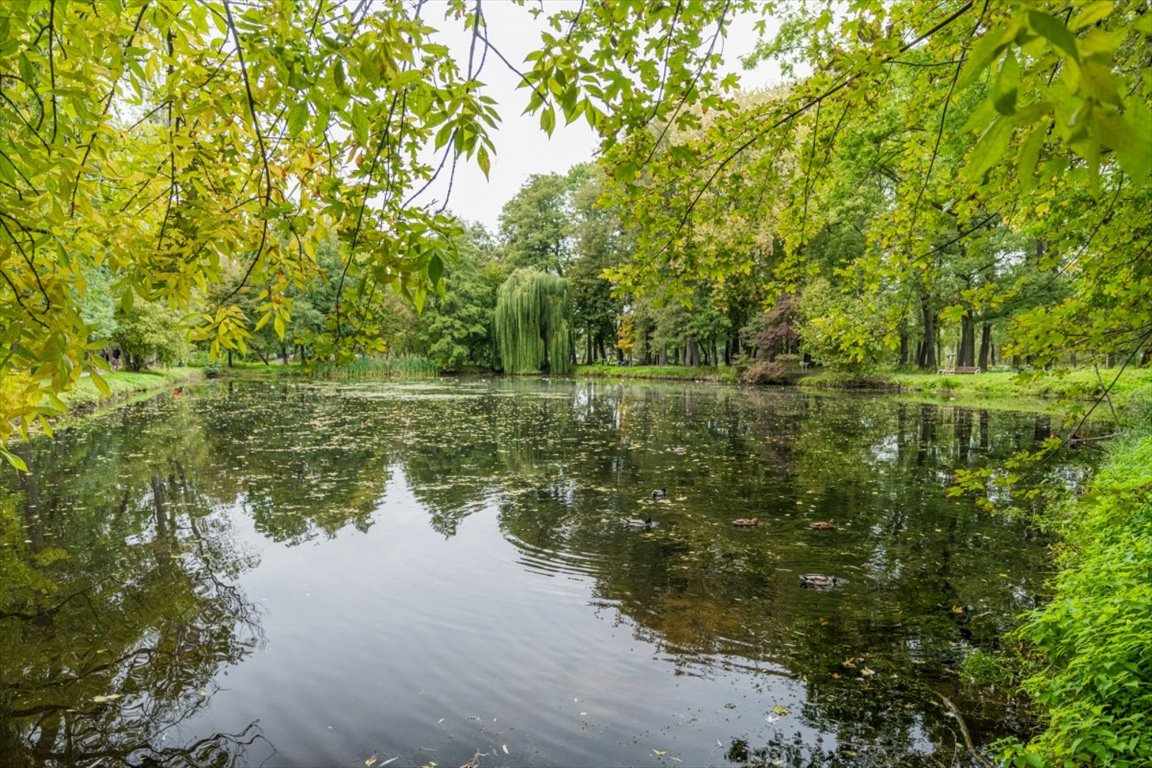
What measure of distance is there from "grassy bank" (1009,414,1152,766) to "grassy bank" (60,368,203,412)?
15.2 metres

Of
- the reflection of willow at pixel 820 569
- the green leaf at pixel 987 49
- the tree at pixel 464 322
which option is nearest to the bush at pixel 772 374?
the tree at pixel 464 322

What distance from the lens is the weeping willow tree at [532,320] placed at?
4184cm

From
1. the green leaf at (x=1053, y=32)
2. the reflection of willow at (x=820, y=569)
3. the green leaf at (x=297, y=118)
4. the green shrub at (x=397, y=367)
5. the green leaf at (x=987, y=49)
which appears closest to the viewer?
the green leaf at (x=1053, y=32)

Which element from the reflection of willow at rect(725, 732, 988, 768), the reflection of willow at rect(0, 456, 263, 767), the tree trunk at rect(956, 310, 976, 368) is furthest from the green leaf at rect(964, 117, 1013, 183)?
the tree trunk at rect(956, 310, 976, 368)

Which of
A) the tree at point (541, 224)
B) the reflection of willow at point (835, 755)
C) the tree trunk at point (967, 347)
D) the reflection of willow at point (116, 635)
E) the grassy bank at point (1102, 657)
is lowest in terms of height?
the reflection of willow at point (835, 755)

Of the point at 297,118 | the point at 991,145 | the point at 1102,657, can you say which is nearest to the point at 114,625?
the point at 297,118

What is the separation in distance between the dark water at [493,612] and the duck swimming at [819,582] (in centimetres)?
9

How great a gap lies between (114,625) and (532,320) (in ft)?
123

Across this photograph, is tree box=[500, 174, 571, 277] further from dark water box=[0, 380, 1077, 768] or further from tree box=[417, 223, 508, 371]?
dark water box=[0, 380, 1077, 768]

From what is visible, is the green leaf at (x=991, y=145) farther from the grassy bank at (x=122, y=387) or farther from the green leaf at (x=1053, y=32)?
the grassy bank at (x=122, y=387)

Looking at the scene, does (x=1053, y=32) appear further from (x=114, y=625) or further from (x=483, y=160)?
(x=114, y=625)

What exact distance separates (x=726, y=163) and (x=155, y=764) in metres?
4.75

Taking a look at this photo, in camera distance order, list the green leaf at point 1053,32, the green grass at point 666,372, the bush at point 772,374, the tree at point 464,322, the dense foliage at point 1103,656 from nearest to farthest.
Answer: the green leaf at point 1053,32 → the dense foliage at point 1103,656 → the bush at point 772,374 → the green grass at point 666,372 → the tree at point 464,322

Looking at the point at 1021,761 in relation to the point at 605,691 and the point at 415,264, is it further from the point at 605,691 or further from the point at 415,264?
the point at 415,264
